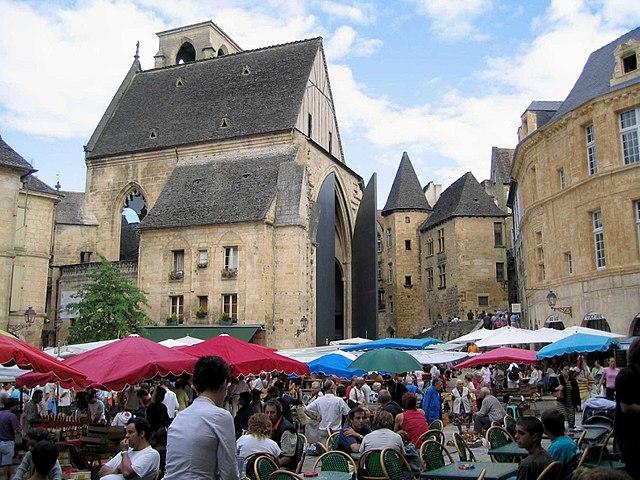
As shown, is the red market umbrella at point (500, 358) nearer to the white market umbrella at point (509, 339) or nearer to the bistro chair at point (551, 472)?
the white market umbrella at point (509, 339)

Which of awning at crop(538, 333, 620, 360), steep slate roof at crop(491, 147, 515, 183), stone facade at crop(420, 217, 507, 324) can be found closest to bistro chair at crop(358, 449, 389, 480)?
awning at crop(538, 333, 620, 360)

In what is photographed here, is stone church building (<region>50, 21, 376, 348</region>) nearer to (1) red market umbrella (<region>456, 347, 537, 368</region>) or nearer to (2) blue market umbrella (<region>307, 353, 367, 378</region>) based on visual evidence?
(2) blue market umbrella (<region>307, 353, 367, 378</region>)

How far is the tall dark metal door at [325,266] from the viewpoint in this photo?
3103 cm

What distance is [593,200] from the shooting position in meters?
19.6

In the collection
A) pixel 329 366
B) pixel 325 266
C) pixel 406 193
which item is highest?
pixel 406 193

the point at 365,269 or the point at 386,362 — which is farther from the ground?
the point at 365,269

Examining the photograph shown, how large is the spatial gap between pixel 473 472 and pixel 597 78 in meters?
19.3

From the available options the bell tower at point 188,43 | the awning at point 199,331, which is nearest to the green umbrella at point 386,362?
the awning at point 199,331

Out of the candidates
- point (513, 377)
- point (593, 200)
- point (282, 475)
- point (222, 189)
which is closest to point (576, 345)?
point (593, 200)

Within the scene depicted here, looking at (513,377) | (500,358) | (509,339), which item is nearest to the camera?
Answer: (500,358)

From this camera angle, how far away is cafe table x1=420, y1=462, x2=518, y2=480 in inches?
223

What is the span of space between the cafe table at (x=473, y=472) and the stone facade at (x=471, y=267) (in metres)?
33.8

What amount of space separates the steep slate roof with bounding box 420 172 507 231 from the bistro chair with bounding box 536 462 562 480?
36368mm

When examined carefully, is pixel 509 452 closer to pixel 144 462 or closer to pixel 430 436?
pixel 430 436
